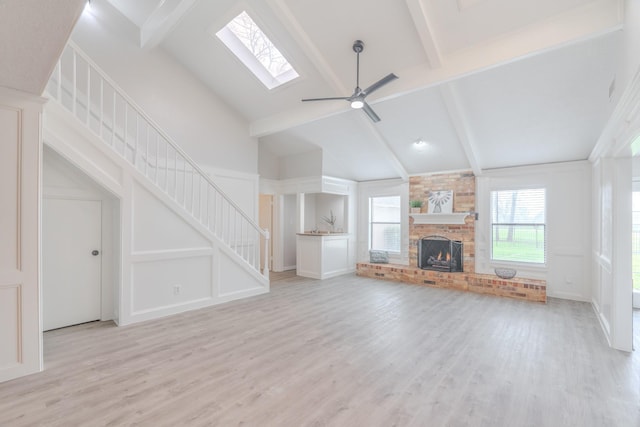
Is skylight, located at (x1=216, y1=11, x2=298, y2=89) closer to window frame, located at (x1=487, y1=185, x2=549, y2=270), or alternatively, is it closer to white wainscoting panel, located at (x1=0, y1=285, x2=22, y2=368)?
white wainscoting panel, located at (x1=0, y1=285, x2=22, y2=368)

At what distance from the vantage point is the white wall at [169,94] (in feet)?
15.6

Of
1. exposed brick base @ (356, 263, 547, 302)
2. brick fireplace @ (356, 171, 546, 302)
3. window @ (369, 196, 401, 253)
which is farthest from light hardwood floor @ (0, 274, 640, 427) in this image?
window @ (369, 196, 401, 253)

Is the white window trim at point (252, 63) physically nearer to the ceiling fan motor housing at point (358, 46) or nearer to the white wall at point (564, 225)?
the ceiling fan motor housing at point (358, 46)

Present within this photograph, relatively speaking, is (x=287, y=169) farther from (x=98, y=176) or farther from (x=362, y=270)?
(x=98, y=176)

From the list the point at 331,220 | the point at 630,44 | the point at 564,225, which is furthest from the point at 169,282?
the point at 564,225

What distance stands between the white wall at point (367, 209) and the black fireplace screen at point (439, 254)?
455 mm

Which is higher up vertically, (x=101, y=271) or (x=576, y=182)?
(x=576, y=182)

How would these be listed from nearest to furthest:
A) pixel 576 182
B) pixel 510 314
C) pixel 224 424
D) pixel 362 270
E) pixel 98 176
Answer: pixel 224 424, pixel 98 176, pixel 510 314, pixel 576 182, pixel 362 270

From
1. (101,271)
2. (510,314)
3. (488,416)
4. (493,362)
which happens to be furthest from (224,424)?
(510,314)

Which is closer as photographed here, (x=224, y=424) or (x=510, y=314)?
(x=224, y=424)

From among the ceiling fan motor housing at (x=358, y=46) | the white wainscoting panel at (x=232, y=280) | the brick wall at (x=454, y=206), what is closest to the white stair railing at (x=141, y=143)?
the white wainscoting panel at (x=232, y=280)

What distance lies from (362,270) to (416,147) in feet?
10.3

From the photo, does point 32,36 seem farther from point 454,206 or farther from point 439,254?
point 439,254

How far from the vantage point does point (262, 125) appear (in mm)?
6352
